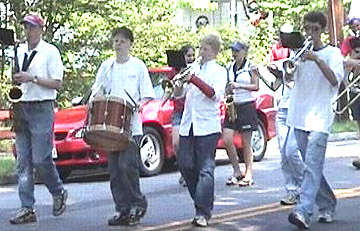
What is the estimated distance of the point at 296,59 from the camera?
8.99 m

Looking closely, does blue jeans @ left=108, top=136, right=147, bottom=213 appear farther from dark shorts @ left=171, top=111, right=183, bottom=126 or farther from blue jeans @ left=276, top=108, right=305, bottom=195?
dark shorts @ left=171, top=111, right=183, bottom=126

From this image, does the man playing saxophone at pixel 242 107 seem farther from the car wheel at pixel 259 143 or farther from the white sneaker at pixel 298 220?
the white sneaker at pixel 298 220

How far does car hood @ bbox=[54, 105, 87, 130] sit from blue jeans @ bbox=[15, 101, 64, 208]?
398cm

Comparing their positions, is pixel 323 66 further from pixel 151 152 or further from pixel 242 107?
pixel 151 152

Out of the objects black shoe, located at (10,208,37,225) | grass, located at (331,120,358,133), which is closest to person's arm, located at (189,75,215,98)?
black shoe, located at (10,208,37,225)

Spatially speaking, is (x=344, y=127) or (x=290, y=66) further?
(x=344, y=127)

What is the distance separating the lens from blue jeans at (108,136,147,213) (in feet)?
30.8

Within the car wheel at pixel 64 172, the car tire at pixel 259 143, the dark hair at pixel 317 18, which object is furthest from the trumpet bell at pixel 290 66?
the car tire at pixel 259 143

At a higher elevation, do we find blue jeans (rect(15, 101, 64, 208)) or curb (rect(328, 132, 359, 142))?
blue jeans (rect(15, 101, 64, 208))

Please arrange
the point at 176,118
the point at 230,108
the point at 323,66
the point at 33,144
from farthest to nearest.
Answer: the point at 230,108 < the point at 176,118 < the point at 33,144 < the point at 323,66

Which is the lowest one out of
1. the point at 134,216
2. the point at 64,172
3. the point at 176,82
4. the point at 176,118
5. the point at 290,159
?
the point at 64,172

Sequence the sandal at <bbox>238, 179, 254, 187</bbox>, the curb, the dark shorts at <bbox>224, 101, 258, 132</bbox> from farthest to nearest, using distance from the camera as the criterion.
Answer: the curb
the dark shorts at <bbox>224, 101, 258, 132</bbox>
the sandal at <bbox>238, 179, 254, 187</bbox>

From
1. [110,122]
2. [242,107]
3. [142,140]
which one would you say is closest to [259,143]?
[142,140]

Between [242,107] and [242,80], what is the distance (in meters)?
0.51
